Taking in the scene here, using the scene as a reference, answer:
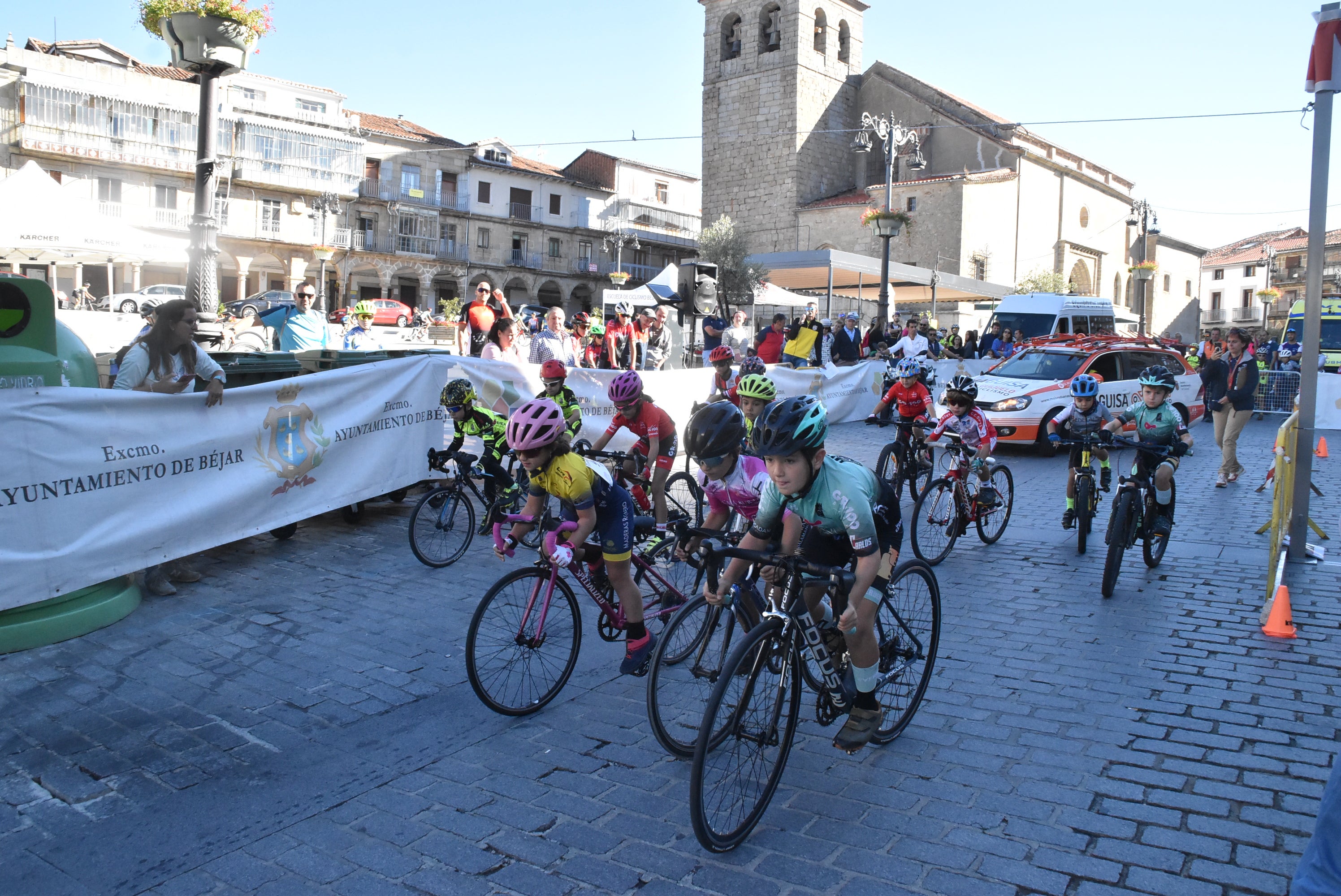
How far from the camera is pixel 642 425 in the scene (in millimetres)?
7648

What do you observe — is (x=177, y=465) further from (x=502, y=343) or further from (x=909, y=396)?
(x=909, y=396)

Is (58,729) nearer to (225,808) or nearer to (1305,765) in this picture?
(225,808)

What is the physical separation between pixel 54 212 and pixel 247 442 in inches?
381

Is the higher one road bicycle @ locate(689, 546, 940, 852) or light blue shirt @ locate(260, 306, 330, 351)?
light blue shirt @ locate(260, 306, 330, 351)

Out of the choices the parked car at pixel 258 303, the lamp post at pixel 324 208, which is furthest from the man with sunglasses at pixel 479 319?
the lamp post at pixel 324 208

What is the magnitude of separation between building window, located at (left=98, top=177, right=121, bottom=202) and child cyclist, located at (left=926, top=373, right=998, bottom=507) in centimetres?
4616

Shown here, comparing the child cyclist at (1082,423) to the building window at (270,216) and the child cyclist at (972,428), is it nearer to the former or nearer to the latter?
the child cyclist at (972,428)

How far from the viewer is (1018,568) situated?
8.00 meters

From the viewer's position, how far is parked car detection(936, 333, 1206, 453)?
50.0ft

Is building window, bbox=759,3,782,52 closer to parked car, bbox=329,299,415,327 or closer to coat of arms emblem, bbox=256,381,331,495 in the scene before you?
parked car, bbox=329,299,415,327

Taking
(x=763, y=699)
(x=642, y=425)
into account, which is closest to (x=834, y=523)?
(x=763, y=699)

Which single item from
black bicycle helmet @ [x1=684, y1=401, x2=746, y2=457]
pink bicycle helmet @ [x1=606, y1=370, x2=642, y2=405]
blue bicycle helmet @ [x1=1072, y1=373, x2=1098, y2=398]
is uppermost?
blue bicycle helmet @ [x1=1072, y1=373, x2=1098, y2=398]

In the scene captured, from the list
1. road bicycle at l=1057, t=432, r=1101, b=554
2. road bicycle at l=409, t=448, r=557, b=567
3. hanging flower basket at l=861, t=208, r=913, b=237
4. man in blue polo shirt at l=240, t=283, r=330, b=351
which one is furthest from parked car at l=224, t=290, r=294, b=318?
road bicycle at l=1057, t=432, r=1101, b=554

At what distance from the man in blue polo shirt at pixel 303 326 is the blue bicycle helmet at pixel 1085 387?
7741 millimetres
